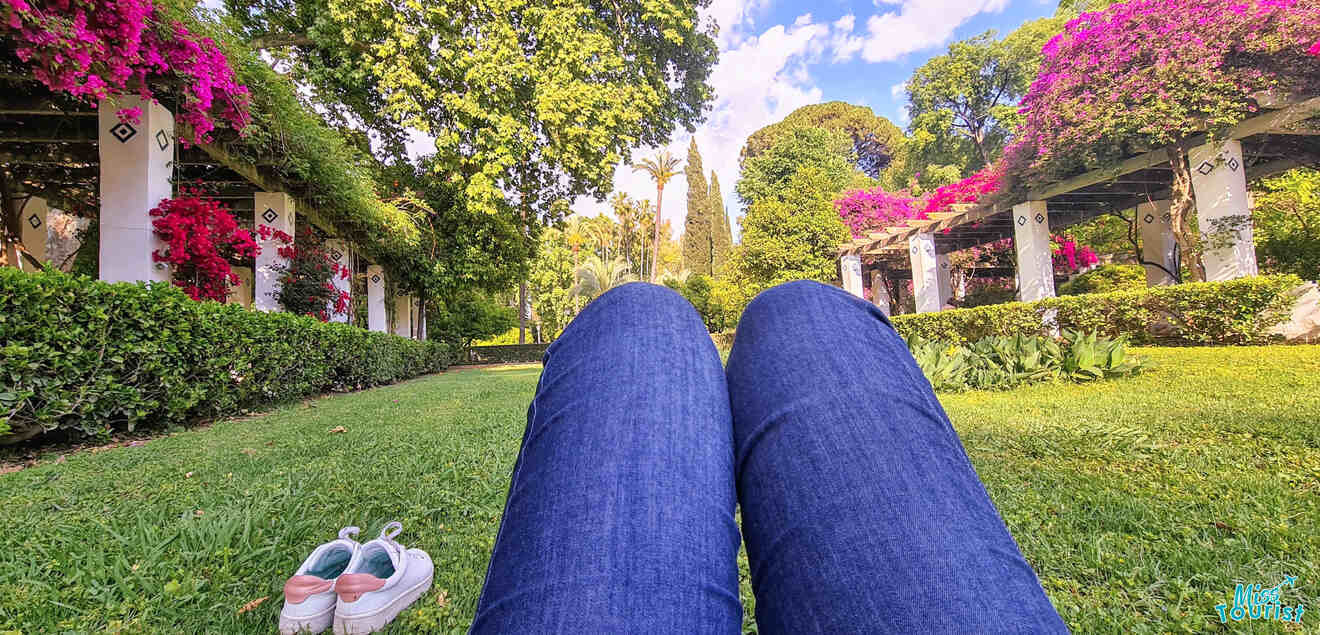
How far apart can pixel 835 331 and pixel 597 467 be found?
0.44 metres

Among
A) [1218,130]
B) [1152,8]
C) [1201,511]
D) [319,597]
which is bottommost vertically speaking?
[1201,511]

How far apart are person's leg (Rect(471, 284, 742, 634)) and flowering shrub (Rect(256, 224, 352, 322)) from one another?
6815 mm

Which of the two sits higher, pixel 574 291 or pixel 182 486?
pixel 574 291

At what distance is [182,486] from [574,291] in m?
22.6

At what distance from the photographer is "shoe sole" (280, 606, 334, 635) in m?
1.04

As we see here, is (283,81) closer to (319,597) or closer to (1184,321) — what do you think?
(319,597)

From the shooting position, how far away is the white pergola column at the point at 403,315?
13.4m

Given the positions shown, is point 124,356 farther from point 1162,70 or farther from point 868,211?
point 868,211

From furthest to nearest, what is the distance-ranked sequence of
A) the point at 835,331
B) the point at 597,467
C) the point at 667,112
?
the point at 667,112 < the point at 835,331 < the point at 597,467

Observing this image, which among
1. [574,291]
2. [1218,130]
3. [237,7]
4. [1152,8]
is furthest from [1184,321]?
[574,291]

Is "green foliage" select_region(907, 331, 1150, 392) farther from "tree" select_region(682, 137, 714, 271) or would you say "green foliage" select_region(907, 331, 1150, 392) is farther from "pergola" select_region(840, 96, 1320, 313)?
"tree" select_region(682, 137, 714, 271)

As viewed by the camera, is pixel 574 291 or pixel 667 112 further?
pixel 574 291

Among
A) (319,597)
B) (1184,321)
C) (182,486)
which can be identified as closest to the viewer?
(319,597)

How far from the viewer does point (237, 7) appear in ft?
30.8
